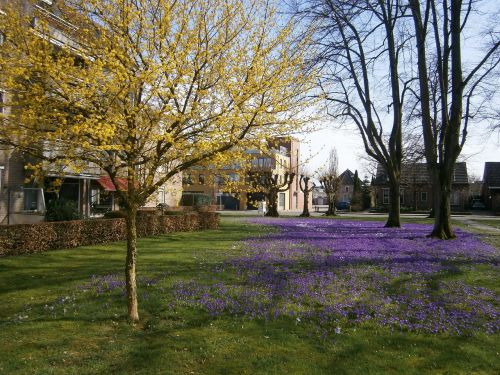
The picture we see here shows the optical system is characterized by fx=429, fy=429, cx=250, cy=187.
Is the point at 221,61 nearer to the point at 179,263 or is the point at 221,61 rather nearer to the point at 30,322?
the point at 30,322

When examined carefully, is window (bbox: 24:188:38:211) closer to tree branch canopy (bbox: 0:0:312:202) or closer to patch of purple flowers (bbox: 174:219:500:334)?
patch of purple flowers (bbox: 174:219:500:334)

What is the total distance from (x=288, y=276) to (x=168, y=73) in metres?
5.46

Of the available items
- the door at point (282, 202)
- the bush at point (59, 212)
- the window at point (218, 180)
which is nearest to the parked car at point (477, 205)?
the door at point (282, 202)

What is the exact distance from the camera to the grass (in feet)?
15.9

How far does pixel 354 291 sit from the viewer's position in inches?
321

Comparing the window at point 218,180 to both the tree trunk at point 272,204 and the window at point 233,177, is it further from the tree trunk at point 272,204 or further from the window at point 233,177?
the tree trunk at point 272,204

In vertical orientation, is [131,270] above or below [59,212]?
below

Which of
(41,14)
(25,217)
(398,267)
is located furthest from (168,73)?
(25,217)

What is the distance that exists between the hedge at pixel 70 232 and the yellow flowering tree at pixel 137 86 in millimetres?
7555

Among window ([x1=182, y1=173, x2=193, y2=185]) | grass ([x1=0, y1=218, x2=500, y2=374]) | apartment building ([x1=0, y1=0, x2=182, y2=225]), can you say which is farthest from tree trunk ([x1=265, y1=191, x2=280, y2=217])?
grass ([x1=0, y1=218, x2=500, y2=374])

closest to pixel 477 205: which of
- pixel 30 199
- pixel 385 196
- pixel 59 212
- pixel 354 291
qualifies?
pixel 385 196

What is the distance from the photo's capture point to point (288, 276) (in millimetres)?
9523

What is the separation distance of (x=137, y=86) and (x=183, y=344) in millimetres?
A: 3395

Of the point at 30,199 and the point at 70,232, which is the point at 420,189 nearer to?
the point at 30,199
